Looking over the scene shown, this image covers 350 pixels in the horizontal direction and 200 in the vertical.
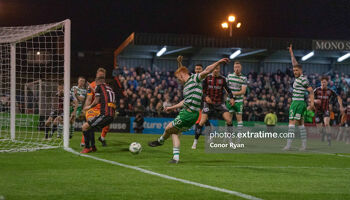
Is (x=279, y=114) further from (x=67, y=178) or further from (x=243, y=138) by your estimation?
(x=67, y=178)

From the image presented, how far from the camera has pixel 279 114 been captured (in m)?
24.0

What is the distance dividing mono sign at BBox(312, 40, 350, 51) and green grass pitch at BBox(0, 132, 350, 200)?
20.2m

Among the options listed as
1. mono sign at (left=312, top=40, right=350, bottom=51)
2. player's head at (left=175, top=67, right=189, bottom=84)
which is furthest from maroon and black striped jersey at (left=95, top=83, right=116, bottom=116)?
mono sign at (left=312, top=40, right=350, bottom=51)

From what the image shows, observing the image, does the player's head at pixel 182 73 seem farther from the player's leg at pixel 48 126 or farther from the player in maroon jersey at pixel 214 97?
the player's leg at pixel 48 126

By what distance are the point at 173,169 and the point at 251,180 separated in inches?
61.6

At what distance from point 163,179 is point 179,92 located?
1956cm

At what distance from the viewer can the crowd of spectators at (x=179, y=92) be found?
2325cm

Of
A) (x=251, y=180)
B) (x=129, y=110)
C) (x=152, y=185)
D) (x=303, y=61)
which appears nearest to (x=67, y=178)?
(x=152, y=185)

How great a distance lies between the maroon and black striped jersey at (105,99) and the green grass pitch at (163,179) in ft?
4.01

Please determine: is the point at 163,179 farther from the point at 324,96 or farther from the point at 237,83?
the point at 324,96

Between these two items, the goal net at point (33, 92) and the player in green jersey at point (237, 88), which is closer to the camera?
the goal net at point (33, 92)

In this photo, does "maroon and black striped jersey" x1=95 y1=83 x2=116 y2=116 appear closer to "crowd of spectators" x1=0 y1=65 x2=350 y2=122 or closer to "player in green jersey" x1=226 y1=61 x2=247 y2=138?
"player in green jersey" x1=226 y1=61 x2=247 y2=138

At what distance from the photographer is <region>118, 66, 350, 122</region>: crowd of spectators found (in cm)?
2325

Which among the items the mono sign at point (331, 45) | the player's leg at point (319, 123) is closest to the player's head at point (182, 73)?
the player's leg at point (319, 123)
